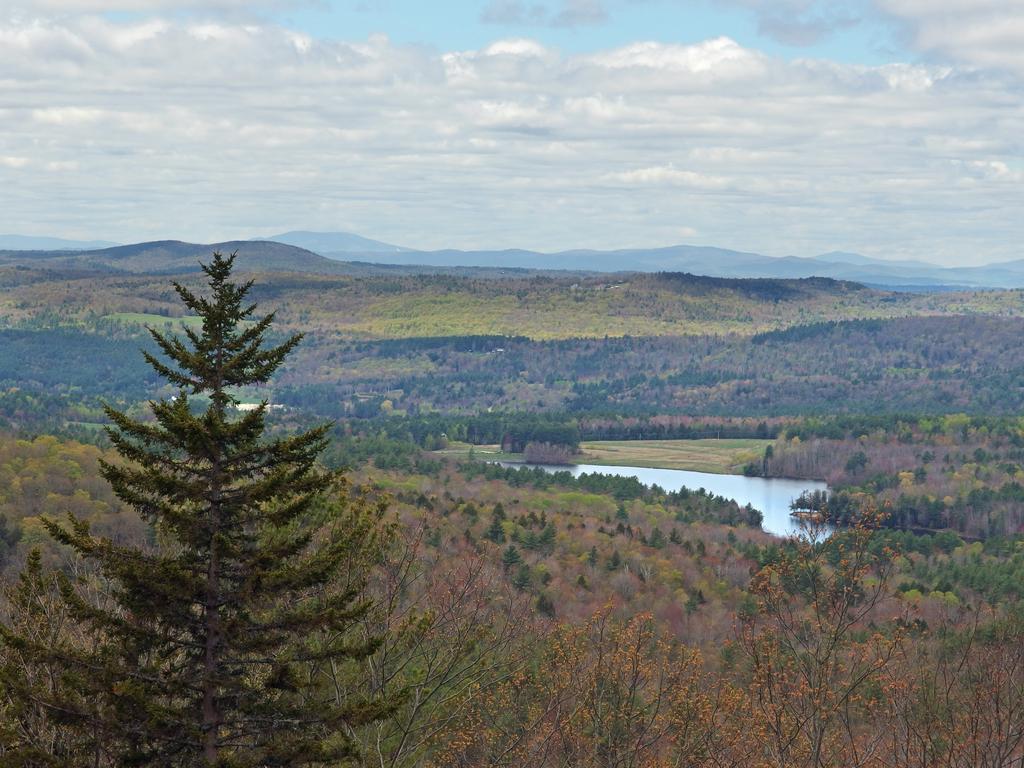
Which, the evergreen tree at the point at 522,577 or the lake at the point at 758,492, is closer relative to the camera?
the evergreen tree at the point at 522,577

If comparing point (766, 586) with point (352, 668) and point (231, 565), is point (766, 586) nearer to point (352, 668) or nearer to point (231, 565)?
point (352, 668)

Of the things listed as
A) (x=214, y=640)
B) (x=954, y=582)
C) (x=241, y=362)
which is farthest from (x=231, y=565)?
(x=954, y=582)

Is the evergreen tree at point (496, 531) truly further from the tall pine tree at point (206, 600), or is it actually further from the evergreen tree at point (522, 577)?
the tall pine tree at point (206, 600)

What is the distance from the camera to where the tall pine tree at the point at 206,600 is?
16.9 meters


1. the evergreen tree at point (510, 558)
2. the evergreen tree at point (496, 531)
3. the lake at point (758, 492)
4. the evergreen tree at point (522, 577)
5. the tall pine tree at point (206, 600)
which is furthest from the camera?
the lake at point (758, 492)

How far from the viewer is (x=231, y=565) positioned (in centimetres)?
1784

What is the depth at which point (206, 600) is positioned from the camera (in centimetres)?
1748

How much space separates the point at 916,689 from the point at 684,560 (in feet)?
287

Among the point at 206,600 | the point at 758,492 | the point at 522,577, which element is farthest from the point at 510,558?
the point at 758,492

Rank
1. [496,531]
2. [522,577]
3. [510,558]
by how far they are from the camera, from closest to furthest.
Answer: [522,577], [510,558], [496,531]

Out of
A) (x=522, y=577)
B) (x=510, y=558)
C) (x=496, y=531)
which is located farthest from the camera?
(x=496, y=531)

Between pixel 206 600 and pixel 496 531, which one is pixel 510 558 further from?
pixel 206 600

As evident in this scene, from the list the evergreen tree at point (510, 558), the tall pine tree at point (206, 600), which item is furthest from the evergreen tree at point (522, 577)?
the tall pine tree at point (206, 600)

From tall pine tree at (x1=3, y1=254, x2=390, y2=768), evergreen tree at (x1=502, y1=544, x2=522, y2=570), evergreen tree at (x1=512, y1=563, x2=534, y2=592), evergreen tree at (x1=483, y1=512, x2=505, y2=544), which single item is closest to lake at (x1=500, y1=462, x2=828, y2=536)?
evergreen tree at (x1=483, y1=512, x2=505, y2=544)
